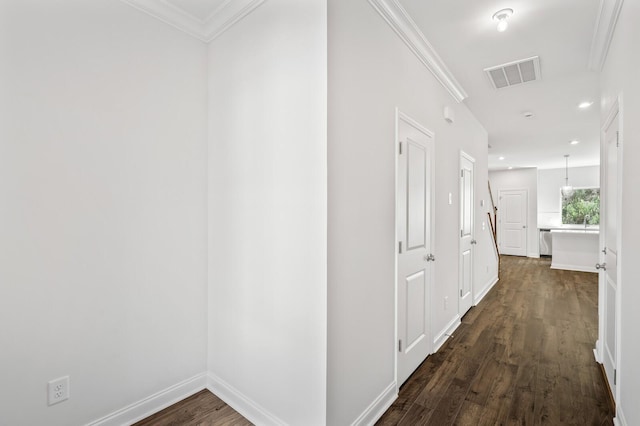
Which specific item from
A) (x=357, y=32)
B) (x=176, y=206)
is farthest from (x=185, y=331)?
(x=357, y=32)

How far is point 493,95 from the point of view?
12.0 feet

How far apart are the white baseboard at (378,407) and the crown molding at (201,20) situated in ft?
8.68

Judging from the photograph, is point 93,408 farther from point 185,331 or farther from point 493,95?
point 493,95

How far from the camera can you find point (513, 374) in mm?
2547

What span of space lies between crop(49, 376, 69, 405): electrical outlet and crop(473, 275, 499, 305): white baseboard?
449 centimetres

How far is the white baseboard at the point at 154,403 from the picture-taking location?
1879 mm

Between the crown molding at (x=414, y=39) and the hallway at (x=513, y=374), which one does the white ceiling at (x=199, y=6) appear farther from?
the hallway at (x=513, y=374)

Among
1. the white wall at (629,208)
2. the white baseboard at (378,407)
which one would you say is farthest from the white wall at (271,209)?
the white wall at (629,208)

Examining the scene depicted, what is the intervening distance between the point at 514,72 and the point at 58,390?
437cm

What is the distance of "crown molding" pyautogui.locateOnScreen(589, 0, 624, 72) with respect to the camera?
2.01 metres

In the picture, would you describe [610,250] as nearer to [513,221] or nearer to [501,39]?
[501,39]

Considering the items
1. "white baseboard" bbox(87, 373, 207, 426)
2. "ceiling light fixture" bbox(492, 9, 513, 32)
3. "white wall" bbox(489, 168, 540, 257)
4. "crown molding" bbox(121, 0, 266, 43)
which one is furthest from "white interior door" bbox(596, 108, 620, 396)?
"white wall" bbox(489, 168, 540, 257)

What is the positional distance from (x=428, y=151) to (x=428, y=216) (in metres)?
0.59

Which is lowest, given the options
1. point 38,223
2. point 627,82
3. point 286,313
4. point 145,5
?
point 286,313
